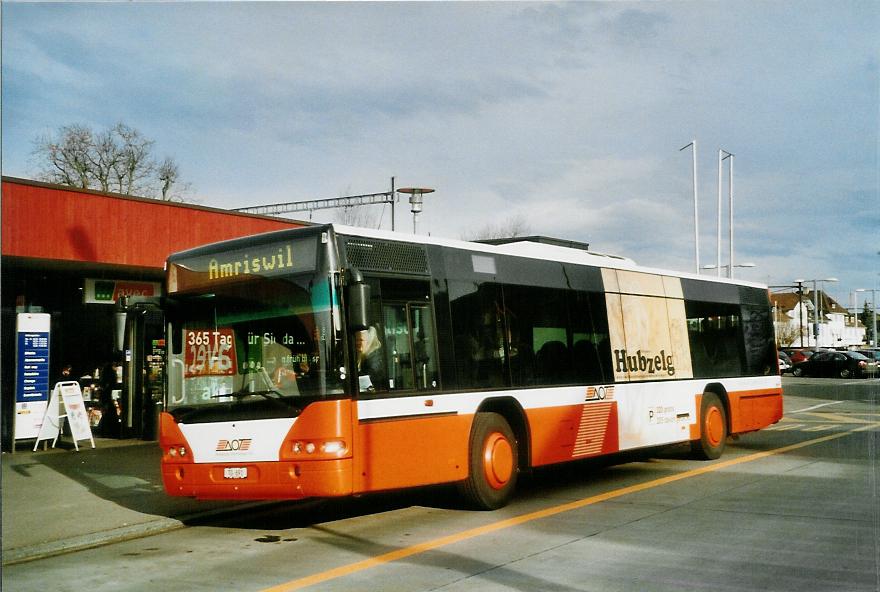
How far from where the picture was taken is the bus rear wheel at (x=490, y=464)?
10008mm

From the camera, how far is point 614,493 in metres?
11.2

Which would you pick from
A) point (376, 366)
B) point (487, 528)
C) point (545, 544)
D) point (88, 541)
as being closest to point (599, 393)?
point (487, 528)

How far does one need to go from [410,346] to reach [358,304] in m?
1.16

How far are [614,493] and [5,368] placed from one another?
11.6 m

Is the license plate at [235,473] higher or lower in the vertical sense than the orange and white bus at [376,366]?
A: lower

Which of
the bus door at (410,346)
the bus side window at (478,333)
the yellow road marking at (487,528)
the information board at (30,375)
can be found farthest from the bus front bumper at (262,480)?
the information board at (30,375)

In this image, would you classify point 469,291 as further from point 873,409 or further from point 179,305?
point 873,409

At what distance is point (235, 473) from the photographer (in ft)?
29.3

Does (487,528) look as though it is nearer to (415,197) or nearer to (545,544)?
(545,544)

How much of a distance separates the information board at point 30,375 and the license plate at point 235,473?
30.7 ft

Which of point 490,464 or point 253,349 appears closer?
point 253,349

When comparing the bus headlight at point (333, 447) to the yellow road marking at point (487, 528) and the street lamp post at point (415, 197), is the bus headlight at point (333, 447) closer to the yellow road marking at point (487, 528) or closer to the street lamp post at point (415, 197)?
the yellow road marking at point (487, 528)

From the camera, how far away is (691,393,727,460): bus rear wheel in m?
14.8

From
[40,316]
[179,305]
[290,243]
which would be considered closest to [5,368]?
[40,316]
